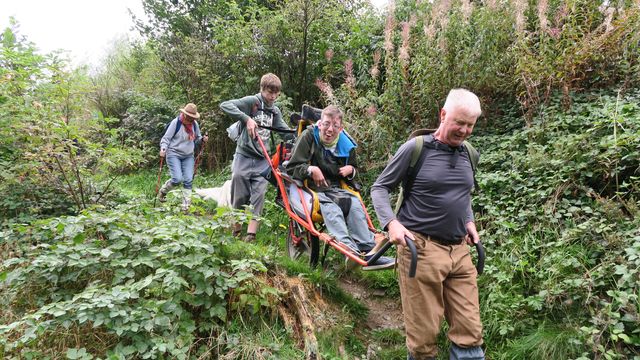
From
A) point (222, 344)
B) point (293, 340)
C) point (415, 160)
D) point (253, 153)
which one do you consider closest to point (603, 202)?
point (415, 160)

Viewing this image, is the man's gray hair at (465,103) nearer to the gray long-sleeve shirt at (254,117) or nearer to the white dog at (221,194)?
the gray long-sleeve shirt at (254,117)

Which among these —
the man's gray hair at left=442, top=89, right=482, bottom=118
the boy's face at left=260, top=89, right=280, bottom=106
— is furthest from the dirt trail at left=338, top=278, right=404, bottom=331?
the boy's face at left=260, top=89, right=280, bottom=106

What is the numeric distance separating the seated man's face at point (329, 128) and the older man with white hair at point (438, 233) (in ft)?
4.91

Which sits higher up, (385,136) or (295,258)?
(385,136)

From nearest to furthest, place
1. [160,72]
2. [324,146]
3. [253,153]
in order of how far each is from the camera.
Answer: [324,146] < [253,153] < [160,72]

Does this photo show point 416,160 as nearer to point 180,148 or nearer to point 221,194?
point 221,194

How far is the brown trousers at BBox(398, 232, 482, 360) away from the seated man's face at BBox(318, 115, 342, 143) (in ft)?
5.79

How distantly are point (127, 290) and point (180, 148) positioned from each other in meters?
4.37

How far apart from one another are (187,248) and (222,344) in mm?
805

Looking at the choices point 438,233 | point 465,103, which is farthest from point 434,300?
point 465,103

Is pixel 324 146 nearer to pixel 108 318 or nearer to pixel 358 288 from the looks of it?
pixel 358 288

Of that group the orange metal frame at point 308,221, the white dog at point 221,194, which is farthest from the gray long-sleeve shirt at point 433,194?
the white dog at point 221,194

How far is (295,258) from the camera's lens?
15.7 ft

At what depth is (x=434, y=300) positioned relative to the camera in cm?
251
